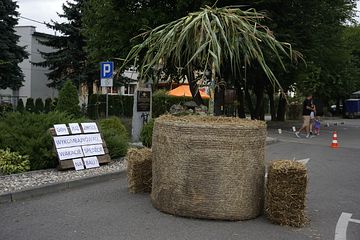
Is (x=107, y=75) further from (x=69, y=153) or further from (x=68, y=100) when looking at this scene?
(x=69, y=153)

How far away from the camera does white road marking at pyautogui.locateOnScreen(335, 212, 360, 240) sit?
5.76 metres

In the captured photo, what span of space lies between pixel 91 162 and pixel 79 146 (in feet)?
1.35

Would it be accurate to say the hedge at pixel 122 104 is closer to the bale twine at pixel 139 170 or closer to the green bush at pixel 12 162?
the green bush at pixel 12 162

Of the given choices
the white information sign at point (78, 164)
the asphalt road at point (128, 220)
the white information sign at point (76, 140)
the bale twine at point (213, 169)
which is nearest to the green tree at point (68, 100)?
the white information sign at point (76, 140)

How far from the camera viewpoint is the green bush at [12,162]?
29.3 ft

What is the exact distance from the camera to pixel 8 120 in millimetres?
10398

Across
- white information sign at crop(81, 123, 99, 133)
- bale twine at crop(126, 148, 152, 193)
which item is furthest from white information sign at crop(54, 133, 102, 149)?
bale twine at crop(126, 148, 152, 193)

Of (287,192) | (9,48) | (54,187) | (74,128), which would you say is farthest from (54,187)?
(9,48)

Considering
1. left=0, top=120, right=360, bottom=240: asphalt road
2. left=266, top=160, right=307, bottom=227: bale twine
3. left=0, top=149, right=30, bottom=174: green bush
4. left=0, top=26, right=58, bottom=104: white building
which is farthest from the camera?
left=0, top=26, right=58, bottom=104: white building

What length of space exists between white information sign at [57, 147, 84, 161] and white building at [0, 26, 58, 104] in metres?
35.3

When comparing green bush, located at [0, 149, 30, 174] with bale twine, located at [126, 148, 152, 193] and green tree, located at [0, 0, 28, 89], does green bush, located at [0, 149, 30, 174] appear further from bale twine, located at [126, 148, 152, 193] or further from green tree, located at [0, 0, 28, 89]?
green tree, located at [0, 0, 28, 89]

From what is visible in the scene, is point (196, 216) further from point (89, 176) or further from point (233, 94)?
point (233, 94)

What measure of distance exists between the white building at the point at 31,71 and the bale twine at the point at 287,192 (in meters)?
39.8

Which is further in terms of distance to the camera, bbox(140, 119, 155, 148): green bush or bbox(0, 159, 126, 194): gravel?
bbox(140, 119, 155, 148): green bush
